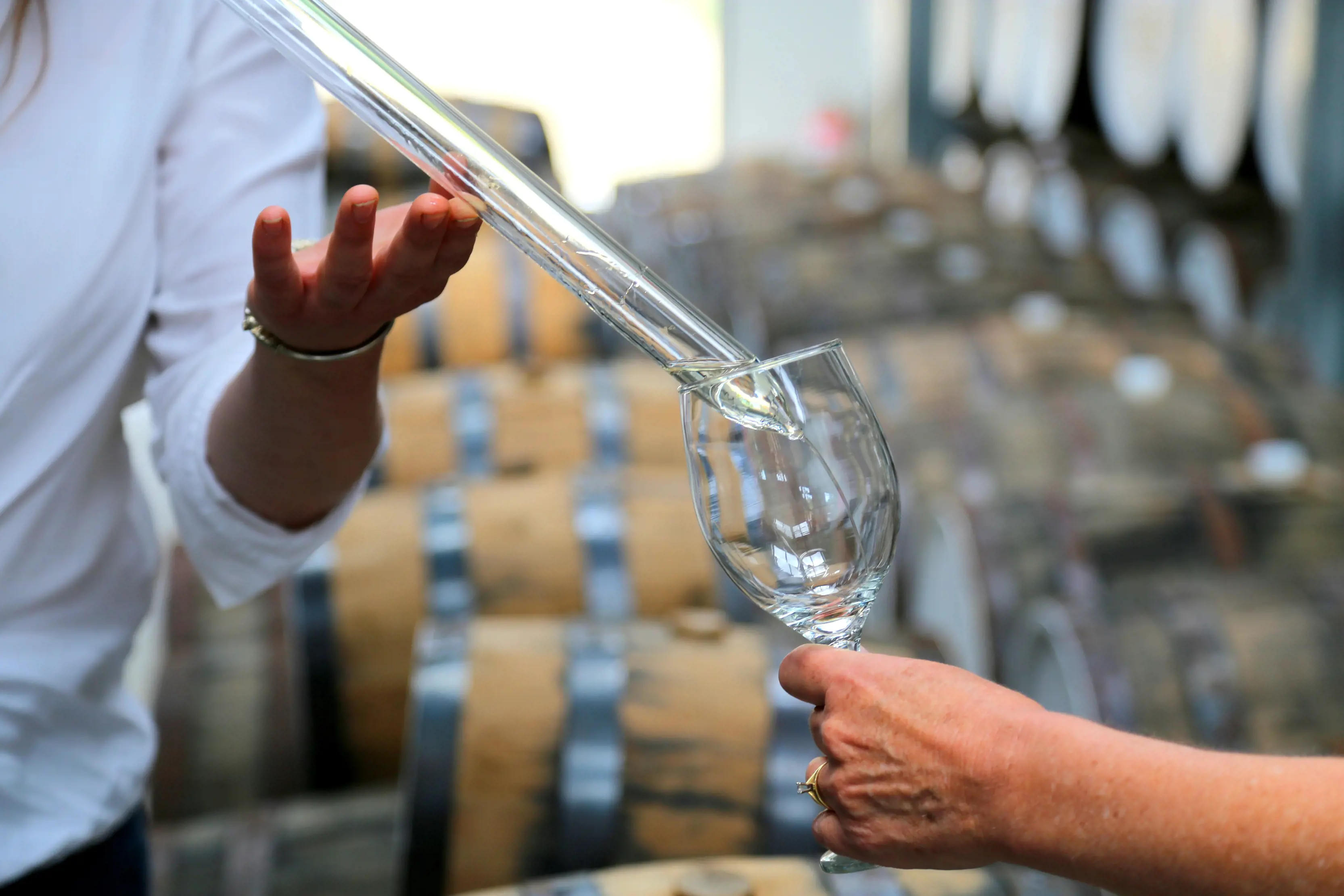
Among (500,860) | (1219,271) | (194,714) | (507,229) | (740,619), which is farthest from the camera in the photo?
(1219,271)

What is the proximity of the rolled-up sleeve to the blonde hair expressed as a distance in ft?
0.25

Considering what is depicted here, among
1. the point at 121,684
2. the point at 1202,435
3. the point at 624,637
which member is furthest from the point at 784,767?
the point at 1202,435

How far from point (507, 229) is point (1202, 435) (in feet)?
6.92

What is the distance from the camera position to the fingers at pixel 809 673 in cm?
57

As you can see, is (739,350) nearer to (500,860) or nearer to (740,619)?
(500,860)

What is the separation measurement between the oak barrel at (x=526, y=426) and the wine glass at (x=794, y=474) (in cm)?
161

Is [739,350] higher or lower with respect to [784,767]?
higher

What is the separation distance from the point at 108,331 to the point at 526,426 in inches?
59.8

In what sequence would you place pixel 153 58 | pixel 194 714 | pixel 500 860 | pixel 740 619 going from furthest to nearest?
pixel 740 619
pixel 194 714
pixel 500 860
pixel 153 58

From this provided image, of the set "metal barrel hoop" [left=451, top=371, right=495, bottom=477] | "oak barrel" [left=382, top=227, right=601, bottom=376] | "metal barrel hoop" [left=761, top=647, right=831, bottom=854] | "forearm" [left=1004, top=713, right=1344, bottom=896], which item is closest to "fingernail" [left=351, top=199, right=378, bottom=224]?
"forearm" [left=1004, top=713, right=1344, bottom=896]

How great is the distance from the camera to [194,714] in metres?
1.74

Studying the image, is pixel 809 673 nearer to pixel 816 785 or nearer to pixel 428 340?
pixel 816 785

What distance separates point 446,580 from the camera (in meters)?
1.76

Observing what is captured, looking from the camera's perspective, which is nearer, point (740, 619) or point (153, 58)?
point (153, 58)
